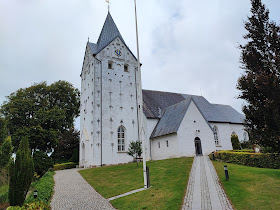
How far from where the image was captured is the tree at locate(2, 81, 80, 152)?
3067 cm

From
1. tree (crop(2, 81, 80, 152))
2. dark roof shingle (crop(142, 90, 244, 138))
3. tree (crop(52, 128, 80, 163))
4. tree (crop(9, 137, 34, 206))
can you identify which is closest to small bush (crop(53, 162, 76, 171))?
tree (crop(52, 128, 80, 163))

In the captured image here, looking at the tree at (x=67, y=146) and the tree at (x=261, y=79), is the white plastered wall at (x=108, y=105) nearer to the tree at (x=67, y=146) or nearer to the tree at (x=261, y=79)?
the tree at (x=67, y=146)

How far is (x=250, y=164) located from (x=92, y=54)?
853 inches

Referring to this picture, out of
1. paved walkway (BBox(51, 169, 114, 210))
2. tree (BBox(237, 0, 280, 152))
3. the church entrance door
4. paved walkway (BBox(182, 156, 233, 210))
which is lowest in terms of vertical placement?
paved walkway (BBox(51, 169, 114, 210))

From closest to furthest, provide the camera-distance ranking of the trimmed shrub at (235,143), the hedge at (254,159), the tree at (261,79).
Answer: the tree at (261,79), the hedge at (254,159), the trimmed shrub at (235,143)

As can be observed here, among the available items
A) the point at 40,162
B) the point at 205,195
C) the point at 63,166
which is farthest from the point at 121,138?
the point at 205,195

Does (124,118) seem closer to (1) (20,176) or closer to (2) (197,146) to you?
(2) (197,146)

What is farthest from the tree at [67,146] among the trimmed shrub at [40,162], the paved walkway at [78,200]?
the paved walkway at [78,200]

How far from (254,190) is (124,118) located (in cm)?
1860

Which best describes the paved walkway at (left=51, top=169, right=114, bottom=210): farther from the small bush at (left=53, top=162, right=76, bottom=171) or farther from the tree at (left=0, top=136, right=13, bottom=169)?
the small bush at (left=53, top=162, right=76, bottom=171)

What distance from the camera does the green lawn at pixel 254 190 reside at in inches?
269

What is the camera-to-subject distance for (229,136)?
95.1ft

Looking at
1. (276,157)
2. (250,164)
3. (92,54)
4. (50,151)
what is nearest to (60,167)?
(50,151)

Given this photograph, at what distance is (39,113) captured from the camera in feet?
104
